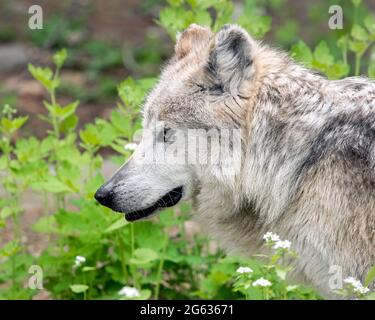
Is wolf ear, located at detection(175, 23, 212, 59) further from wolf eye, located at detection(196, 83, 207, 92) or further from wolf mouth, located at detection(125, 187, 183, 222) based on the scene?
wolf mouth, located at detection(125, 187, 183, 222)

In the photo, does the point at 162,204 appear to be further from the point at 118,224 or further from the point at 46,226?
the point at 46,226

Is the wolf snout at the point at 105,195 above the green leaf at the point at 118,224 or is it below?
above

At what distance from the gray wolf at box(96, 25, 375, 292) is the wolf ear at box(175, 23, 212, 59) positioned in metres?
0.04

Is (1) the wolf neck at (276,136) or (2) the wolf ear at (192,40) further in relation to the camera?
(2) the wolf ear at (192,40)

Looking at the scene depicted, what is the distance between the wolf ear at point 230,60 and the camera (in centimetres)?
475

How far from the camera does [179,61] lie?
17.2 ft

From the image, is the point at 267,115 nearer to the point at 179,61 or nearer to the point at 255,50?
the point at 255,50

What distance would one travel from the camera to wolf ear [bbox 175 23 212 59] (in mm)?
5273

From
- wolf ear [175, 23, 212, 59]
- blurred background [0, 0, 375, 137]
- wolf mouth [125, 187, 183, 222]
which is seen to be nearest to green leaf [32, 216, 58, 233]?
wolf mouth [125, 187, 183, 222]

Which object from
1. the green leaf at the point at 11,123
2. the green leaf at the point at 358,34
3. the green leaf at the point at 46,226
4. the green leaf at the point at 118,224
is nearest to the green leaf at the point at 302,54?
the green leaf at the point at 358,34

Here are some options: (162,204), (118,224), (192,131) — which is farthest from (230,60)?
(118,224)

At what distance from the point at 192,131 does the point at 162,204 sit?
19.0 inches

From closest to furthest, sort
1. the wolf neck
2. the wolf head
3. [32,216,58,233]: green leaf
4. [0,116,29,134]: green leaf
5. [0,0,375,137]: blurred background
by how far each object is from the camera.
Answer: the wolf neck → the wolf head → [0,116,29,134]: green leaf → [32,216,58,233]: green leaf → [0,0,375,137]: blurred background

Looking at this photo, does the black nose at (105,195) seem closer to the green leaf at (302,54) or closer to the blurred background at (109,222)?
the blurred background at (109,222)
